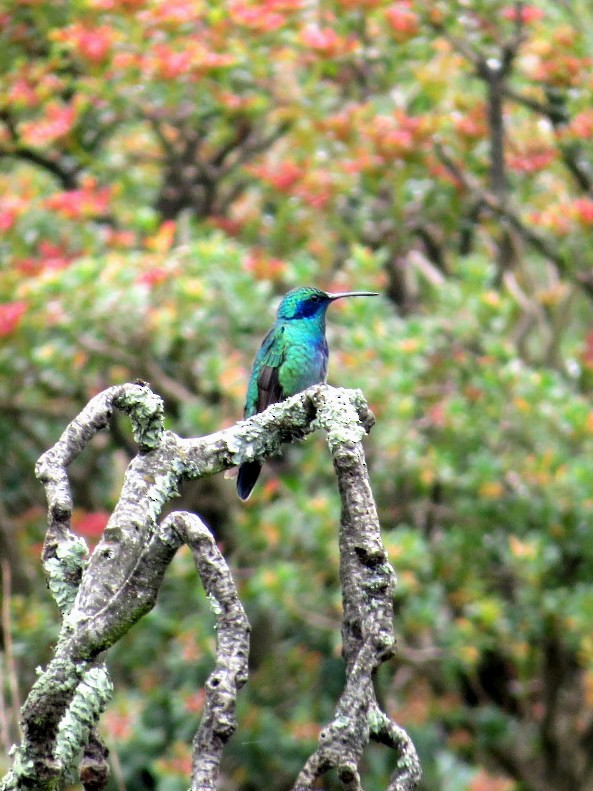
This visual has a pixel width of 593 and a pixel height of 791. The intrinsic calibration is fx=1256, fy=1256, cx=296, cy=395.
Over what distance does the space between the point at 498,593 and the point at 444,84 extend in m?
3.00

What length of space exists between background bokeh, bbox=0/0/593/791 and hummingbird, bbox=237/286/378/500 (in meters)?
1.34

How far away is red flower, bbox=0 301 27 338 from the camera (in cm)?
602

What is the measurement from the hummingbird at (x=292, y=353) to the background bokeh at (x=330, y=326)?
4.39 feet

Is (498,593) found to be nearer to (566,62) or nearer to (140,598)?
(566,62)

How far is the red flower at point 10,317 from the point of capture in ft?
19.7

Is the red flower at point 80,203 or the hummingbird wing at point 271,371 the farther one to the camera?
the red flower at point 80,203

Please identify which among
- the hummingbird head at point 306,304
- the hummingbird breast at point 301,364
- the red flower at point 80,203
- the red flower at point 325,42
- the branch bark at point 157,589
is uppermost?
the branch bark at point 157,589

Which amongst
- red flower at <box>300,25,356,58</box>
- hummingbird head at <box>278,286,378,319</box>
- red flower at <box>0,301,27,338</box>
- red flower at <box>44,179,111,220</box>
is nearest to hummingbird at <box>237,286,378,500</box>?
hummingbird head at <box>278,286,378,319</box>

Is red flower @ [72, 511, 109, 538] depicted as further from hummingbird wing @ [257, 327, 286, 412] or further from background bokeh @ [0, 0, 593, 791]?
hummingbird wing @ [257, 327, 286, 412]

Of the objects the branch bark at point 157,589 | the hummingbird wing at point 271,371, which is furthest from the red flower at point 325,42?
the branch bark at point 157,589

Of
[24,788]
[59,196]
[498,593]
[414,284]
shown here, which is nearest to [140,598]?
[24,788]

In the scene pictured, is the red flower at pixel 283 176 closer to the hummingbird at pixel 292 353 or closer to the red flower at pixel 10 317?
the red flower at pixel 10 317

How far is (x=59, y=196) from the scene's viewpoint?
21.1 feet

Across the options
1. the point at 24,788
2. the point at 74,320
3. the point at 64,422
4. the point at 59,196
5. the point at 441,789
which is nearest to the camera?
the point at 24,788
